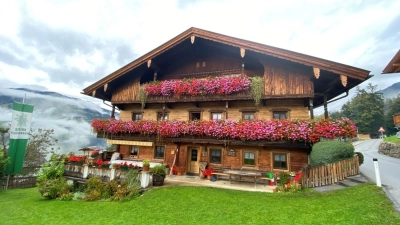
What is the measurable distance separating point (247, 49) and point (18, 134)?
16.7m

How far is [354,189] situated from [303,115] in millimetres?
5935

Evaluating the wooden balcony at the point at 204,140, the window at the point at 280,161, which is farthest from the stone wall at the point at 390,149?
the wooden balcony at the point at 204,140

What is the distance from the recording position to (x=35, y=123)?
218 ft

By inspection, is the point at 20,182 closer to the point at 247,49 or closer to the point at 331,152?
the point at 247,49

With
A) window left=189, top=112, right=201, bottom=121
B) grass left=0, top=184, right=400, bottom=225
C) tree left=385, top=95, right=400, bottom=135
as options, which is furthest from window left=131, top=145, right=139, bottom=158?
tree left=385, top=95, right=400, bottom=135

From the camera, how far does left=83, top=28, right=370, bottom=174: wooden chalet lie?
39.5 ft

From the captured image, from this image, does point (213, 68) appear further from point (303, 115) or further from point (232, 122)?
point (303, 115)

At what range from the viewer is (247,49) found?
1261cm

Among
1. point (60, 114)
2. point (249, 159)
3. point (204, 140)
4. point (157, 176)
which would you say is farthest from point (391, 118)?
point (60, 114)

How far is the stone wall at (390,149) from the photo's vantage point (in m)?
21.0

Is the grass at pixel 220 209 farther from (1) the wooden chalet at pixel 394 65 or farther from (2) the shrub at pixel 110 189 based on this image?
(1) the wooden chalet at pixel 394 65

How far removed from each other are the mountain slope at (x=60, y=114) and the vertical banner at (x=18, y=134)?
2122 inches

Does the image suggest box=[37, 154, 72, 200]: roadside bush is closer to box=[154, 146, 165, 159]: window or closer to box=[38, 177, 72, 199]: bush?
box=[38, 177, 72, 199]: bush

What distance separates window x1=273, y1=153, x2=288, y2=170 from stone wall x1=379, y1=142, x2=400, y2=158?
17.6m
